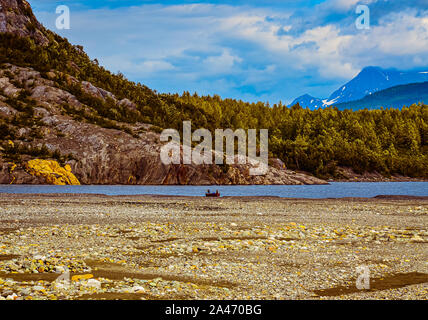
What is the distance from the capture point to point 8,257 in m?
15.5

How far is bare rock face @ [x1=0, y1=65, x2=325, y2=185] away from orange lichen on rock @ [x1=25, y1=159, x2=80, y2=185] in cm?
91

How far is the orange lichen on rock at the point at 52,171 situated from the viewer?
80438 millimetres

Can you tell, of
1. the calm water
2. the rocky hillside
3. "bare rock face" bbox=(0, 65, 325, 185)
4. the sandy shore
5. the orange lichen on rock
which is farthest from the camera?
"bare rock face" bbox=(0, 65, 325, 185)

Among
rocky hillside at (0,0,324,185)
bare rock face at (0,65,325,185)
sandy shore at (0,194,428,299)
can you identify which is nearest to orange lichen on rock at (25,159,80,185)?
rocky hillside at (0,0,324,185)

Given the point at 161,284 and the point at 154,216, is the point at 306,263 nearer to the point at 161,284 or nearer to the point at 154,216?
the point at 161,284

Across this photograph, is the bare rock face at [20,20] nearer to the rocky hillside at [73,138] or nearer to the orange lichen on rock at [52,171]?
the rocky hillside at [73,138]

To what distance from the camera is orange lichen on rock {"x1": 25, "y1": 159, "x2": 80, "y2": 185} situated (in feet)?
264

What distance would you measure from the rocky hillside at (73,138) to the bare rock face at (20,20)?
0.35m

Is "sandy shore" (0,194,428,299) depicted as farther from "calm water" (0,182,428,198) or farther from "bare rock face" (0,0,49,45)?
"bare rock face" (0,0,49,45)

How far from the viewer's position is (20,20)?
383 ft

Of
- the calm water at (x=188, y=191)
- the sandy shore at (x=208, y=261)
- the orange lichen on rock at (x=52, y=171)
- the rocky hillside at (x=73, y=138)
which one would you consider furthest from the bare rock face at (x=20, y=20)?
the sandy shore at (x=208, y=261)

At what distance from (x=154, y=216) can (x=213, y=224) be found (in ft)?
24.6
